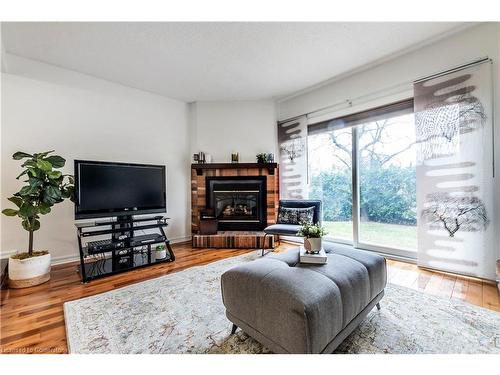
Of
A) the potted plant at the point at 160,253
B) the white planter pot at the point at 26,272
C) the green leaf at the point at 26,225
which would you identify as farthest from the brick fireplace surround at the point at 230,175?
the green leaf at the point at 26,225

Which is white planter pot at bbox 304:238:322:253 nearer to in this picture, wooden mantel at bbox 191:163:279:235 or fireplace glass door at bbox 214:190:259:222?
wooden mantel at bbox 191:163:279:235

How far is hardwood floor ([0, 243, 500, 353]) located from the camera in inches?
57.7

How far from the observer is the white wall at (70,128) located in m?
2.61

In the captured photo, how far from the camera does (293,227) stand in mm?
3041


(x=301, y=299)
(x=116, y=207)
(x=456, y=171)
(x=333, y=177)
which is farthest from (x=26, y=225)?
(x=456, y=171)

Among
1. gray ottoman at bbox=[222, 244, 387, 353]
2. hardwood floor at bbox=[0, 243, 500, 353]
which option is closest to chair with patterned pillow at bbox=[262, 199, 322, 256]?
hardwood floor at bbox=[0, 243, 500, 353]

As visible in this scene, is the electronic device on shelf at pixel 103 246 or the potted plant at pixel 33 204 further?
the electronic device on shelf at pixel 103 246

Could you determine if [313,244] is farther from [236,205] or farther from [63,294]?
[236,205]

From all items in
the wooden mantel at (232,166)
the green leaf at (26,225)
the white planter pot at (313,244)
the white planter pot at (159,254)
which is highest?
the wooden mantel at (232,166)

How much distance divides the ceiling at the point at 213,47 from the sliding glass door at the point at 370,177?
30.7 inches

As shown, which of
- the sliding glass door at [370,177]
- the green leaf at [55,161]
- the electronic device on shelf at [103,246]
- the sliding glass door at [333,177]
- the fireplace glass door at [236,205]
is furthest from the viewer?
the fireplace glass door at [236,205]

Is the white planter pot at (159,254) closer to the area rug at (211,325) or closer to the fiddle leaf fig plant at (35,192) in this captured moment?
the area rug at (211,325)

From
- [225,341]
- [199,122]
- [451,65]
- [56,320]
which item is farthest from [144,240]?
[451,65]

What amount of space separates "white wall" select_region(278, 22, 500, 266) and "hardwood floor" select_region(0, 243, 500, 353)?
23.8 inches
